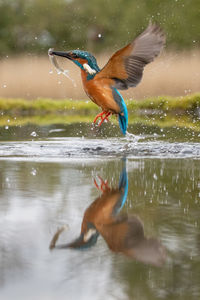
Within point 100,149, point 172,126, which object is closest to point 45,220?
point 100,149

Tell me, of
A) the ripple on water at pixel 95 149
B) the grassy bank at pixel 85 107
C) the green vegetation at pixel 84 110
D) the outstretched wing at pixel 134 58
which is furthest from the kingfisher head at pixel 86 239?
the grassy bank at pixel 85 107

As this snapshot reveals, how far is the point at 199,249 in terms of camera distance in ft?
10.4

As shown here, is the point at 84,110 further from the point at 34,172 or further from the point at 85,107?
the point at 34,172

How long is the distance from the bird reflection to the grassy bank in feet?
33.4

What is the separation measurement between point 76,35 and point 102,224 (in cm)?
2270

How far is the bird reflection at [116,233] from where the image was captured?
10.3ft

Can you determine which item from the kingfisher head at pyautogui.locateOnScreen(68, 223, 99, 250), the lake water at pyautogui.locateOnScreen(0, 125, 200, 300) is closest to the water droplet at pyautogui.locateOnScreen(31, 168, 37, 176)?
the lake water at pyautogui.locateOnScreen(0, 125, 200, 300)

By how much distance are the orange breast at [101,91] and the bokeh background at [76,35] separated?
962 cm

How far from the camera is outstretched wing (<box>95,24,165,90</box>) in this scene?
18.8 feet

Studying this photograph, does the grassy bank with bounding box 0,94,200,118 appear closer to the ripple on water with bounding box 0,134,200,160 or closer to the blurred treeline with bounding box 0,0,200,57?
the ripple on water with bounding box 0,134,200,160

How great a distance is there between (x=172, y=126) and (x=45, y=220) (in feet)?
23.1

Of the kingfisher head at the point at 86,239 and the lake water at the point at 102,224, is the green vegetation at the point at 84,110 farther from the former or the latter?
the kingfisher head at the point at 86,239

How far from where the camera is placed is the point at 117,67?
20.0 feet

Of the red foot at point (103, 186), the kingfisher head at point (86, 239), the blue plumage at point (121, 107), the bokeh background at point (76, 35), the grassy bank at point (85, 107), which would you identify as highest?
the bokeh background at point (76, 35)
